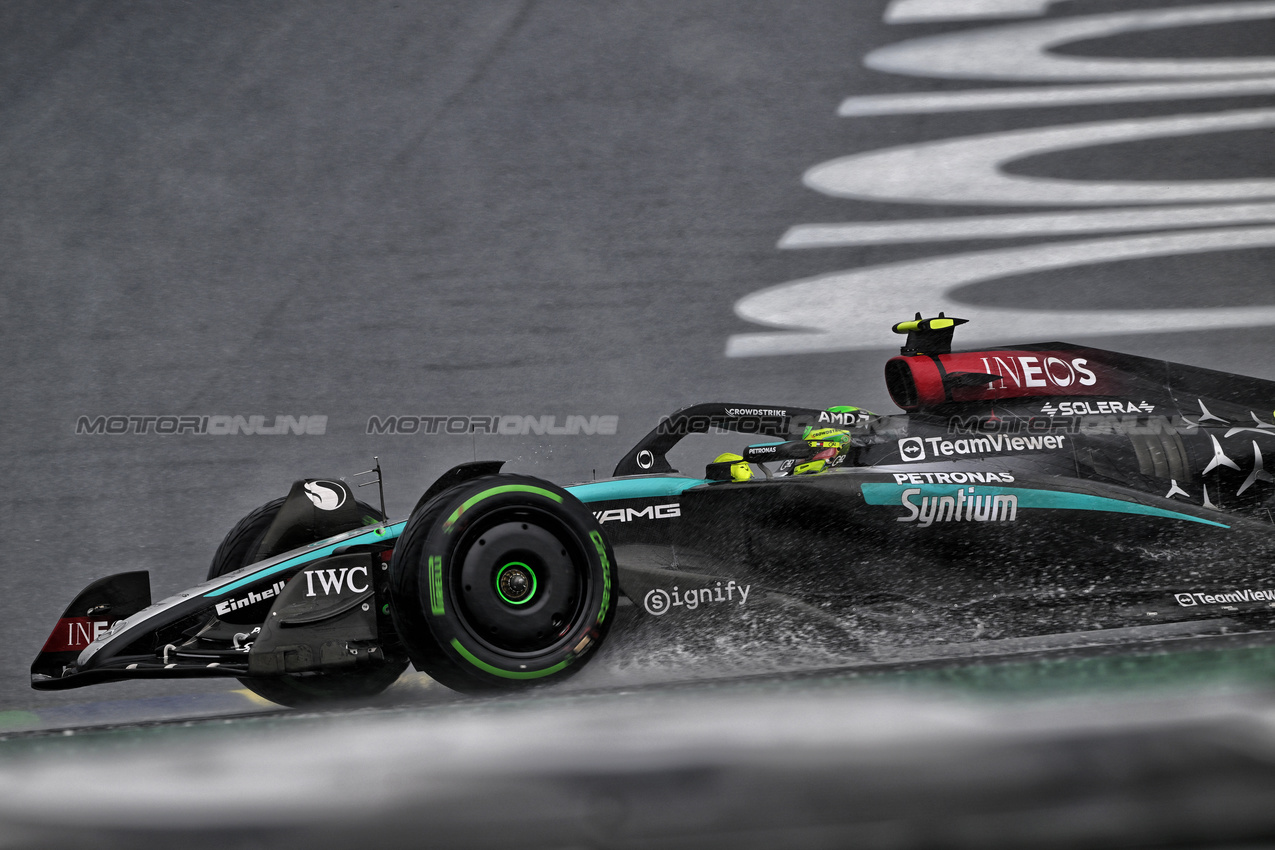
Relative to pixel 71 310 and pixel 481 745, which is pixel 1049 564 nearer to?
pixel 481 745

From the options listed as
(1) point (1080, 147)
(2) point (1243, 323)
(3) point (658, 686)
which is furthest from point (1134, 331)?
(3) point (658, 686)

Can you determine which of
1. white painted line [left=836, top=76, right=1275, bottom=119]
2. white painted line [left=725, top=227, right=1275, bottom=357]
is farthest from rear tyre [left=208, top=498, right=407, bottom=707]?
white painted line [left=836, top=76, right=1275, bottom=119]

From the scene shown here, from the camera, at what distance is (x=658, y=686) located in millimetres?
918

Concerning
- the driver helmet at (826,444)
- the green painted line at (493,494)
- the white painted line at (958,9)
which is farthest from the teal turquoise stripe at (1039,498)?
the white painted line at (958,9)

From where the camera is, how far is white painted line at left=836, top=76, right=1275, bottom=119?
5379 millimetres

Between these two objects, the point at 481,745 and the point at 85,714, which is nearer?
the point at 481,745

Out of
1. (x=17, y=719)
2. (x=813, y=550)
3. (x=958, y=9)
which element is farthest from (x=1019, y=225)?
(x=17, y=719)

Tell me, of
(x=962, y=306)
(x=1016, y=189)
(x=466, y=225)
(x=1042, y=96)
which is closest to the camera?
(x=466, y=225)

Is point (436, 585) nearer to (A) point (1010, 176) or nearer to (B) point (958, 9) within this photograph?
(A) point (1010, 176)

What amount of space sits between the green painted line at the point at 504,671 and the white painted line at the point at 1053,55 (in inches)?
184

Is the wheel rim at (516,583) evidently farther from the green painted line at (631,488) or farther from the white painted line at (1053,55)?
the white painted line at (1053,55)

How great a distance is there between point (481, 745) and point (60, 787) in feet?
Answer: 0.99

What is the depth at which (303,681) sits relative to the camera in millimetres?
2520

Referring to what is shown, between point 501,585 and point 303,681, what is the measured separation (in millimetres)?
957
